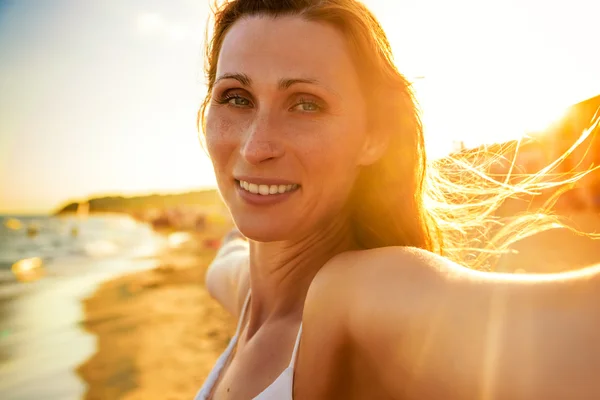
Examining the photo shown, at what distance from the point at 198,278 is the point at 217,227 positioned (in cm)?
2511

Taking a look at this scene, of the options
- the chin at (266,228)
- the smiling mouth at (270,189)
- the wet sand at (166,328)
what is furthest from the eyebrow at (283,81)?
the wet sand at (166,328)

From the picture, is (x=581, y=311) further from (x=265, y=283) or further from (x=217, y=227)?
(x=217, y=227)

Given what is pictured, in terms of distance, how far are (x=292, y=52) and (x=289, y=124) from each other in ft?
0.87

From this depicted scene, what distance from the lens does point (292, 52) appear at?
146cm

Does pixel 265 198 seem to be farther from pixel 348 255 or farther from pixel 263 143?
pixel 348 255

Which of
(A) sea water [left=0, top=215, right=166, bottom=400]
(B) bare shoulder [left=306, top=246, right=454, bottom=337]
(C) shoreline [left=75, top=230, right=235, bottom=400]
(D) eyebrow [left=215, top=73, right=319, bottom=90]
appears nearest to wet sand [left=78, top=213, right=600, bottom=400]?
(C) shoreline [left=75, top=230, right=235, bottom=400]

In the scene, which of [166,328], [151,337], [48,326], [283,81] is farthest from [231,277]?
[48,326]

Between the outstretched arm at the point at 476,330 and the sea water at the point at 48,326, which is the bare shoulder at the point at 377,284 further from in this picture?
the sea water at the point at 48,326

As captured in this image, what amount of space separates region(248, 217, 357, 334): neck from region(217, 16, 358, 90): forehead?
0.66 metres

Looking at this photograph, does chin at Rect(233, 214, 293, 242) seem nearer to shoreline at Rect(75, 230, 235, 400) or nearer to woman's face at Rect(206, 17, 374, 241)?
woman's face at Rect(206, 17, 374, 241)

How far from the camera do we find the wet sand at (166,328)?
8.10ft

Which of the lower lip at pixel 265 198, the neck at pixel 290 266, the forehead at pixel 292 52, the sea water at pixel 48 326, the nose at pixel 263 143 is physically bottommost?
the sea water at pixel 48 326

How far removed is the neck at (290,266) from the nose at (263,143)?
0.47m

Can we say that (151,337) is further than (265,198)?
Yes
